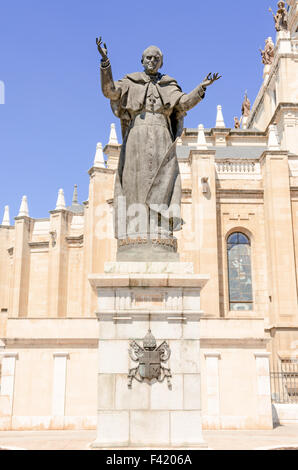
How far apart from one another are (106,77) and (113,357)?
3.24m

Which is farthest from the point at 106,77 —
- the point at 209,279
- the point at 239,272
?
the point at 239,272

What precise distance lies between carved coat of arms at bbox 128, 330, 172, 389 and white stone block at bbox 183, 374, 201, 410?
7.0 inches

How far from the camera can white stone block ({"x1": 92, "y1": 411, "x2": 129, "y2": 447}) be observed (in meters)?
5.28

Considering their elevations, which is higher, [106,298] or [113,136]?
[113,136]

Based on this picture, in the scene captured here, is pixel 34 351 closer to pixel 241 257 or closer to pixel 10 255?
pixel 241 257

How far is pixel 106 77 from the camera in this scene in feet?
20.1

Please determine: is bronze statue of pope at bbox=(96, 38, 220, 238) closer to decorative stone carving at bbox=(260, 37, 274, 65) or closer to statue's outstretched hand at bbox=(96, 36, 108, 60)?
statue's outstretched hand at bbox=(96, 36, 108, 60)

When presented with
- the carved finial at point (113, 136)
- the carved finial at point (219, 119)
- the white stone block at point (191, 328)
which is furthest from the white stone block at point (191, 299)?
the carved finial at point (219, 119)

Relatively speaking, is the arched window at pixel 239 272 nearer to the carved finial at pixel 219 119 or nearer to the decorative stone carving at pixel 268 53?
the carved finial at pixel 219 119

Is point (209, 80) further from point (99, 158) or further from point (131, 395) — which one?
point (99, 158)

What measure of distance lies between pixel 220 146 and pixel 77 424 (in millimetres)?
26616

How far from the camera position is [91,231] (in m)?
26.8

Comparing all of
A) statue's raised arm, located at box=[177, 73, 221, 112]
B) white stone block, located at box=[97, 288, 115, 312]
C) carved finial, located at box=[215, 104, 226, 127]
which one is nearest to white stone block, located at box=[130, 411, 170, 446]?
white stone block, located at box=[97, 288, 115, 312]

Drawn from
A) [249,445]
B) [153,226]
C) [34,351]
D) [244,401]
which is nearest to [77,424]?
[34,351]
